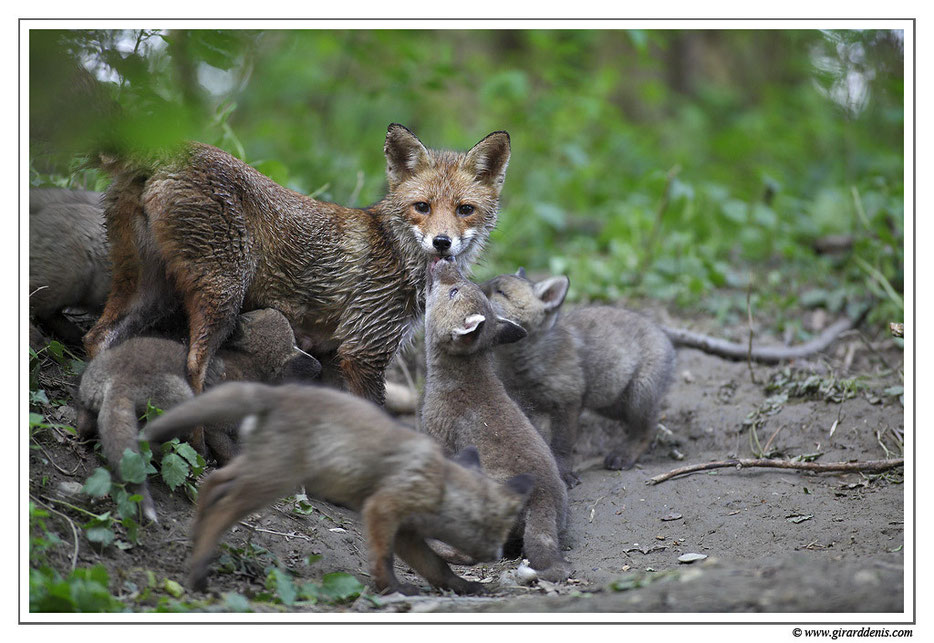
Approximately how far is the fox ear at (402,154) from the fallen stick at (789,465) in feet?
10.5

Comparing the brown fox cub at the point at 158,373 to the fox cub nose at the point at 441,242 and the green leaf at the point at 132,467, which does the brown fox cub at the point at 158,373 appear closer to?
the green leaf at the point at 132,467

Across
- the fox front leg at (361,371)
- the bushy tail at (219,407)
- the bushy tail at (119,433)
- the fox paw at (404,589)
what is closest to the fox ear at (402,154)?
the fox front leg at (361,371)

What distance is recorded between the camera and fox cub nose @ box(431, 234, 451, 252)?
6312mm

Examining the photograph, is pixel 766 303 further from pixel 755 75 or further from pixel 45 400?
pixel 755 75

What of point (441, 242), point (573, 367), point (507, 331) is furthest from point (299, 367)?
point (573, 367)

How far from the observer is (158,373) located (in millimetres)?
5074

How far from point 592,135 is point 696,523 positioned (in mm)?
12535

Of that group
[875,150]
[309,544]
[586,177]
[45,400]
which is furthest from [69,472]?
[875,150]

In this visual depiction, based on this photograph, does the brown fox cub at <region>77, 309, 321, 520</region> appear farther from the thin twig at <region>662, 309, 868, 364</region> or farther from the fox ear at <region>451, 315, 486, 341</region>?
the thin twig at <region>662, 309, 868, 364</region>

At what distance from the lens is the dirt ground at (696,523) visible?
13.1ft

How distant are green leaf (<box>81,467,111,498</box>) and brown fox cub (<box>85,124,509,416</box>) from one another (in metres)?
1.01

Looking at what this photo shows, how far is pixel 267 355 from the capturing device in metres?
5.97

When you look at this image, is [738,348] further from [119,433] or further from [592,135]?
[592,135]
